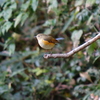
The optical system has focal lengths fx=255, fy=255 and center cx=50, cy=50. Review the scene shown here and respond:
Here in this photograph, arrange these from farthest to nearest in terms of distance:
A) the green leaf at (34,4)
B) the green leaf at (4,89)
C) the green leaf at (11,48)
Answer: the green leaf at (11,48)
the green leaf at (4,89)
the green leaf at (34,4)

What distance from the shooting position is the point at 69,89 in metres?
3.56

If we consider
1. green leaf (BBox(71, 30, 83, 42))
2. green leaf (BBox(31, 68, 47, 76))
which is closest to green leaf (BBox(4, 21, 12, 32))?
green leaf (BBox(71, 30, 83, 42))

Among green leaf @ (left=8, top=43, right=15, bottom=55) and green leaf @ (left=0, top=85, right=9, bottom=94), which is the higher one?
green leaf @ (left=8, top=43, right=15, bottom=55)

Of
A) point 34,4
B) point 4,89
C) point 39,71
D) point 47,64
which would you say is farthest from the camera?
point 47,64

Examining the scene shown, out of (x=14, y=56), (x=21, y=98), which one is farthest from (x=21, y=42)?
(x=21, y=98)

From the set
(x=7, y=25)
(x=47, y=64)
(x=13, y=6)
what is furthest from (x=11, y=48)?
(x=47, y=64)

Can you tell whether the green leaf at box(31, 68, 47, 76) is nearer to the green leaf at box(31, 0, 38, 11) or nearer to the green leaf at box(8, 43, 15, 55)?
the green leaf at box(8, 43, 15, 55)

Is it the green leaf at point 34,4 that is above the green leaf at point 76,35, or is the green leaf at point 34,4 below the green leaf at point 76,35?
above

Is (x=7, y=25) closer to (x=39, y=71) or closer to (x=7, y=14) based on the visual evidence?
(x=7, y=14)

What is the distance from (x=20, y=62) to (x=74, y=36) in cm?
111

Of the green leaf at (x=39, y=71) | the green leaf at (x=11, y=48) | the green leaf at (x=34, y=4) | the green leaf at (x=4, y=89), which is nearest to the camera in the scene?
the green leaf at (x=34, y=4)

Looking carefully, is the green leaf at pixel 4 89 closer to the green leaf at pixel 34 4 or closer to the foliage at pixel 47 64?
the foliage at pixel 47 64

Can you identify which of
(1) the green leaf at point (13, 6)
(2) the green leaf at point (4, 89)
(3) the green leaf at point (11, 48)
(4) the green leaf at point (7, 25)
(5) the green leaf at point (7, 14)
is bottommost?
(2) the green leaf at point (4, 89)

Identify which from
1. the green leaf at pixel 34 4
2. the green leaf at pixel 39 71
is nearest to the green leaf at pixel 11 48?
the green leaf at pixel 39 71
